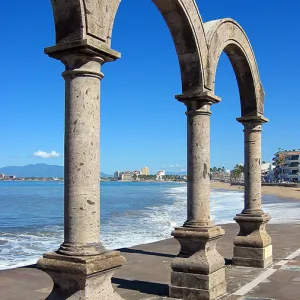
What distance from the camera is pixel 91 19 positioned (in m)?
4.39

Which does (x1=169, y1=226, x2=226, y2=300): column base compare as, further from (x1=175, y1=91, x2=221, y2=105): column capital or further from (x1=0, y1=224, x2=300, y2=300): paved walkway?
(x1=175, y1=91, x2=221, y2=105): column capital

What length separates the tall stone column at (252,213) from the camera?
895 centimetres

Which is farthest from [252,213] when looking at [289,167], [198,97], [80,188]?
[289,167]

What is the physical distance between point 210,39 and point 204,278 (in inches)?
147

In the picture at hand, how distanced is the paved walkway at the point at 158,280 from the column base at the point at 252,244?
0.23 meters

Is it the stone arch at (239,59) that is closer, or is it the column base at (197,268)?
the column base at (197,268)

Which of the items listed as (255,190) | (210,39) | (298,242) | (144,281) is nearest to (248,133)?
(255,190)

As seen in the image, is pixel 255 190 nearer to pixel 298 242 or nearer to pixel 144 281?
pixel 144 281

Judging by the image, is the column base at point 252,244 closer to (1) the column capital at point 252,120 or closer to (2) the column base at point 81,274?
(1) the column capital at point 252,120

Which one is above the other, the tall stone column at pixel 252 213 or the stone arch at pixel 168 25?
the stone arch at pixel 168 25

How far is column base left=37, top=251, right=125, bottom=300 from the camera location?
13.7ft

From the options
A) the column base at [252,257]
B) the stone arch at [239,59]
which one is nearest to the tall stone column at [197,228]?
the stone arch at [239,59]

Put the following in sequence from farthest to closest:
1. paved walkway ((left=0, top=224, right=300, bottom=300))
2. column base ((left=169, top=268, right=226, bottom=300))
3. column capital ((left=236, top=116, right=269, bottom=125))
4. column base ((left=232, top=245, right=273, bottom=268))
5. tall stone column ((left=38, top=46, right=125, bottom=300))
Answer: column capital ((left=236, top=116, right=269, bottom=125)), column base ((left=232, top=245, right=273, bottom=268)), paved walkway ((left=0, top=224, right=300, bottom=300)), column base ((left=169, top=268, right=226, bottom=300)), tall stone column ((left=38, top=46, right=125, bottom=300))

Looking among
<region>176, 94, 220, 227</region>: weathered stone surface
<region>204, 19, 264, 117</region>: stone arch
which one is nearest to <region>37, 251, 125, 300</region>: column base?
<region>176, 94, 220, 227</region>: weathered stone surface
